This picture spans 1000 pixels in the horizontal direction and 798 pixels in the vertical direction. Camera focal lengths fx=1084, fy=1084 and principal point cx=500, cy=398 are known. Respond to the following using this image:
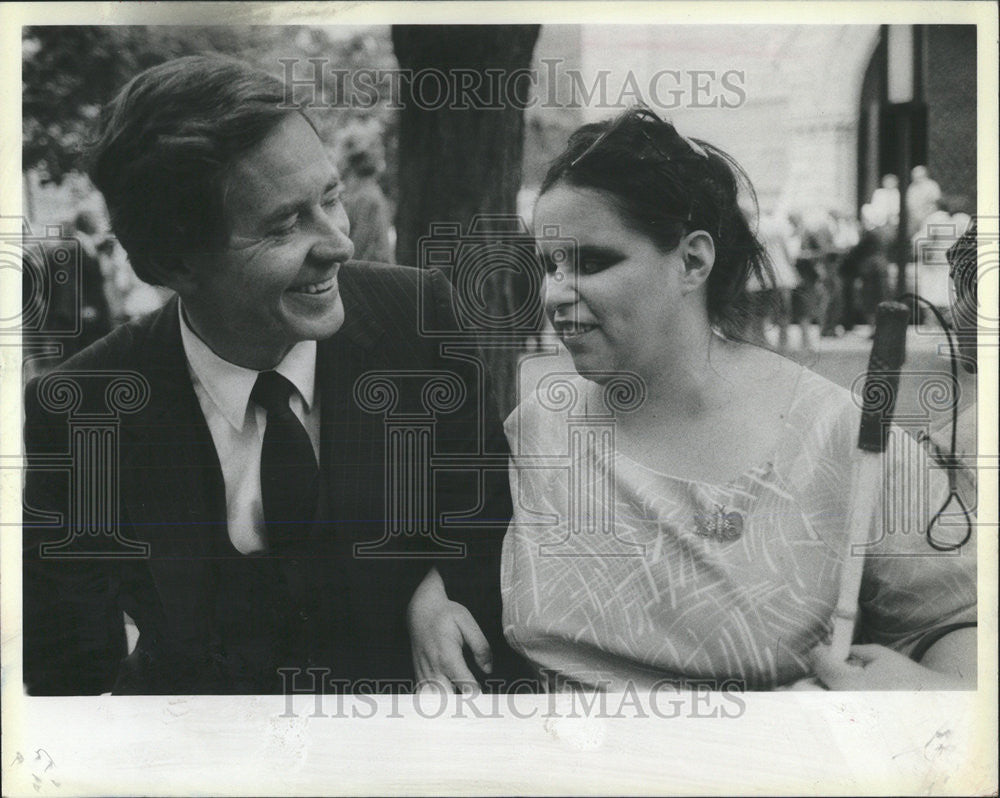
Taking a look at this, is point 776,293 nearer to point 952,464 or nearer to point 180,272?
point 952,464

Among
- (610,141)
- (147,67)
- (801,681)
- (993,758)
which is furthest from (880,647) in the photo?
(147,67)

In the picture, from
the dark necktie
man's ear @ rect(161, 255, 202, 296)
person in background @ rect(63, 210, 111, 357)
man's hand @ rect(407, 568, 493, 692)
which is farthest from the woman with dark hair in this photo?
person in background @ rect(63, 210, 111, 357)

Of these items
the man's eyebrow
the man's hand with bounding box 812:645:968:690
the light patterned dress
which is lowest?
the man's hand with bounding box 812:645:968:690

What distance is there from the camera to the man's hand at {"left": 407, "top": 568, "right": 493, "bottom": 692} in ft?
11.8

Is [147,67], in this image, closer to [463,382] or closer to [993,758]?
[463,382]

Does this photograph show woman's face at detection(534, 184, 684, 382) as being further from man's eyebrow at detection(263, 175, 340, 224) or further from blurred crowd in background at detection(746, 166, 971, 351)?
man's eyebrow at detection(263, 175, 340, 224)

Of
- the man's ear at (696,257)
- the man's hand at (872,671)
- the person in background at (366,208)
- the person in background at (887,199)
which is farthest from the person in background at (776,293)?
the person in background at (366,208)

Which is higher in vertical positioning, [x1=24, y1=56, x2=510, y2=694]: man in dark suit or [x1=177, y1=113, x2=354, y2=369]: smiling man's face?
[x1=177, y1=113, x2=354, y2=369]: smiling man's face

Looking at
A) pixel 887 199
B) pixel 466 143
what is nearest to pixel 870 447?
pixel 887 199

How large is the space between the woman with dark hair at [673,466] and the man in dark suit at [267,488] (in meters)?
0.21

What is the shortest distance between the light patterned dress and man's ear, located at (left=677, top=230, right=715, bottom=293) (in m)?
0.40

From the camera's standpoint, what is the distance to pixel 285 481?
141 inches

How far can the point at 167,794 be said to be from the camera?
3639 mm

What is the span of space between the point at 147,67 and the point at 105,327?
0.86 metres
